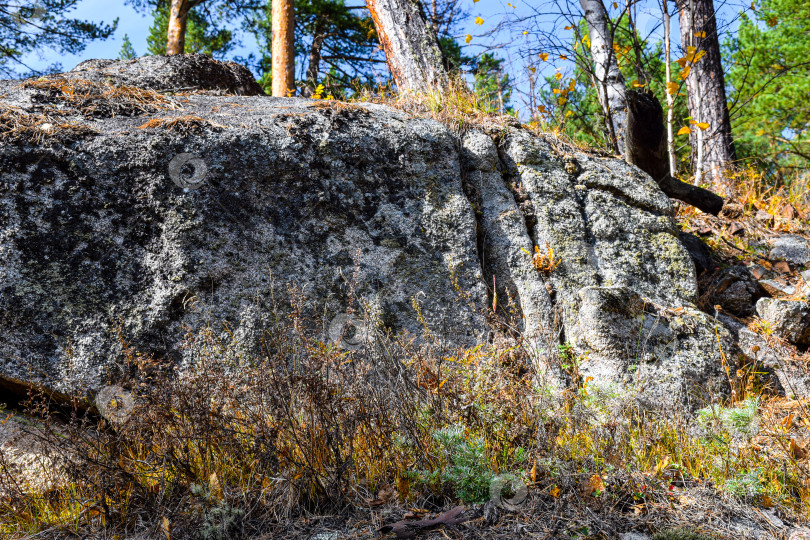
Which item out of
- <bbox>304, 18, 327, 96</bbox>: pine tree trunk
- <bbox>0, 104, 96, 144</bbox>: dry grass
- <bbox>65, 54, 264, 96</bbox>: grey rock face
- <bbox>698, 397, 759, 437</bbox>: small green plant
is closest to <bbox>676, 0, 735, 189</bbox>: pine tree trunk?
<bbox>698, 397, 759, 437</bbox>: small green plant

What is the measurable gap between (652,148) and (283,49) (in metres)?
5.37

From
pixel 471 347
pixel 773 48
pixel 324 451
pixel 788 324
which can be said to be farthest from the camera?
pixel 773 48

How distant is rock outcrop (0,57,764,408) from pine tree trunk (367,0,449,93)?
1.55 m

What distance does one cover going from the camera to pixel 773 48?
1368cm

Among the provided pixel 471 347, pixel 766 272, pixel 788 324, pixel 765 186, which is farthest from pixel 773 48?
pixel 471 347

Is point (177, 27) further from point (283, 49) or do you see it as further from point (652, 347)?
point (652, 347)

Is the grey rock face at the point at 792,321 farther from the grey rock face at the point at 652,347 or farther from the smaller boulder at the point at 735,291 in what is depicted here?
the grey rock face at the point at 652,347

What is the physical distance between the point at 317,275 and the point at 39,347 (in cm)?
170

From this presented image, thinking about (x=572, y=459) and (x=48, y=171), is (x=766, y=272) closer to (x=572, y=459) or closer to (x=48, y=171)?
(x=572, y=459)

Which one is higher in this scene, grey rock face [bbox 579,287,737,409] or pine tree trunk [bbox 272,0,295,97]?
pine tree trunk [bbox 272,0,295,97]

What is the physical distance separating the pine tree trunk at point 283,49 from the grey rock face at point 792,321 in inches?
244

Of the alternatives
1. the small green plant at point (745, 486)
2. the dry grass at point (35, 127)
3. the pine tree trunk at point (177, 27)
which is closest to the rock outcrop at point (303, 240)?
the dry grass at point (35, 127)

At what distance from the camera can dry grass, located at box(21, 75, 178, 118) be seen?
404 centimetres

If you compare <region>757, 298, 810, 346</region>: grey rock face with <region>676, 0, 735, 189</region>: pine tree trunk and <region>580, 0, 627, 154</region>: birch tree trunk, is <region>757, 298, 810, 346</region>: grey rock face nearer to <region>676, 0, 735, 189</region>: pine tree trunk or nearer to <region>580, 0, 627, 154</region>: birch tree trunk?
<region>580, 0, 627, 154</region>: birch tree trunk
